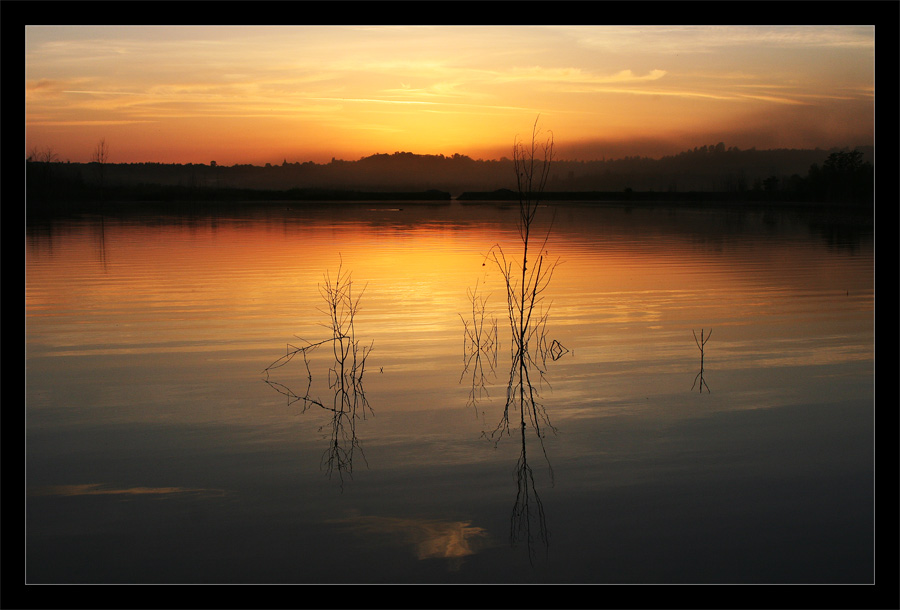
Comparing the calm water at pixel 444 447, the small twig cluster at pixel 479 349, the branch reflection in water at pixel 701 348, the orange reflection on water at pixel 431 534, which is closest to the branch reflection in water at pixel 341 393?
the calm water at pixel 444 447

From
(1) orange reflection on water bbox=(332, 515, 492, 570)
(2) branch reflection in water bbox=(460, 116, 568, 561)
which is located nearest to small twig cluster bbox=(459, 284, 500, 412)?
(2) branch reflection in water bbox=(460, 116, 568, 561)

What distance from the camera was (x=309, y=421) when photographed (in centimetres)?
632

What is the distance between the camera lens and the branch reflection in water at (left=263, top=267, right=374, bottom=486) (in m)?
5.55

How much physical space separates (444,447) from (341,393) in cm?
171

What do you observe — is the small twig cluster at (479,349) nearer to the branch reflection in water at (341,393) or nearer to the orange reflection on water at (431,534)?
the branch reflection in water at (341,393)

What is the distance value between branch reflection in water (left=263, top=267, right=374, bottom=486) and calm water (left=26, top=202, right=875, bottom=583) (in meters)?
0.05

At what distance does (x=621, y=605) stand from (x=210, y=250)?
19829 mm

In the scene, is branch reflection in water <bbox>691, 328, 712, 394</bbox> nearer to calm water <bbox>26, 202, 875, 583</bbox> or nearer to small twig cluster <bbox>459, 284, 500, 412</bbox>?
calm water <bbox>26, 202, 875, 583</bbox>

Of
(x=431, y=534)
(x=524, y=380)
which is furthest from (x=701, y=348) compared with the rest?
(x=431, y=534)

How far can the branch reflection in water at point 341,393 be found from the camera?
5555mm

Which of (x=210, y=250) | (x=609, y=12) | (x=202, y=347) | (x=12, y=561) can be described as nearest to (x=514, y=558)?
(x=12, y=561)

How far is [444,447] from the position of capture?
5.62 m

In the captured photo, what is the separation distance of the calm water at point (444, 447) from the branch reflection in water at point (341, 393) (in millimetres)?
49

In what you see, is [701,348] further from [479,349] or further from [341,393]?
[341,393]
